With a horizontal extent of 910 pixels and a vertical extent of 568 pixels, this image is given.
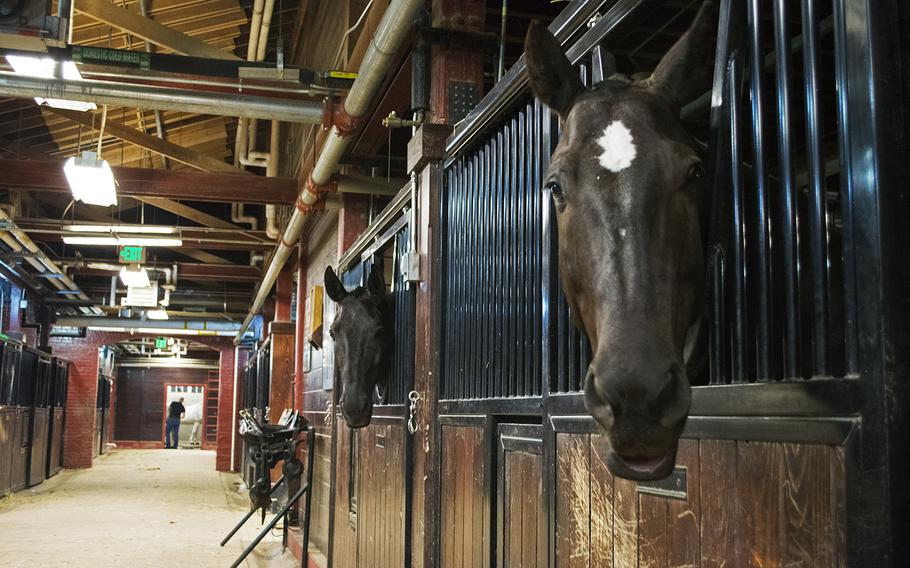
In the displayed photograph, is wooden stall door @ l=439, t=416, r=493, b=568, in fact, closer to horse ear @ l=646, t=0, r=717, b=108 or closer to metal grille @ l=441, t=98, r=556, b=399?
metal grille @ l=441, t=98, r=556, b=399

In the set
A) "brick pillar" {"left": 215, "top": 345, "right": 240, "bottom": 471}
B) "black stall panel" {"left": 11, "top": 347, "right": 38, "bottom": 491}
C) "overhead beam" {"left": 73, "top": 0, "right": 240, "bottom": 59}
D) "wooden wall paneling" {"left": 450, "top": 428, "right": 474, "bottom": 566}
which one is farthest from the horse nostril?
"brick pillar" {"left": 215, "top": 345, "right": 240, "bottom": 471}

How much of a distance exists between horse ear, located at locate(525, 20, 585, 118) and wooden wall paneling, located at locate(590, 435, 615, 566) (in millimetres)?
913

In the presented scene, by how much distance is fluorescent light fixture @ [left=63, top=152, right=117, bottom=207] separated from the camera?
681 cm

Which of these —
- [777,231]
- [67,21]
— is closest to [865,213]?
[777,231]

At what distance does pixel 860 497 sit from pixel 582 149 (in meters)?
0.88

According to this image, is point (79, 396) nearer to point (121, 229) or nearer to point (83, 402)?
point (83, 402)

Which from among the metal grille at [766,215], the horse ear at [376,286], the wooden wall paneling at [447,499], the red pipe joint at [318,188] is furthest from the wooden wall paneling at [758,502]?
the red pipe joint at [318,188]

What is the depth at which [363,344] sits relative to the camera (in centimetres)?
550

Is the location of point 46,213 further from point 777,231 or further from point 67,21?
point 777,231

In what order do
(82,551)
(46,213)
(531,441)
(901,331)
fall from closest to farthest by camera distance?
(901,331), (531,441), (82,551), (46,213)

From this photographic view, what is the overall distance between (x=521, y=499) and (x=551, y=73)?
5.45 ft

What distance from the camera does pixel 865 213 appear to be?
4.62 ft

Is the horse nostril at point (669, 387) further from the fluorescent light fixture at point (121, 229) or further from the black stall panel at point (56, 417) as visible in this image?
the black stall panel at point (56, 417)

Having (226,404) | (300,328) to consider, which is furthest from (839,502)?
(226,404)
